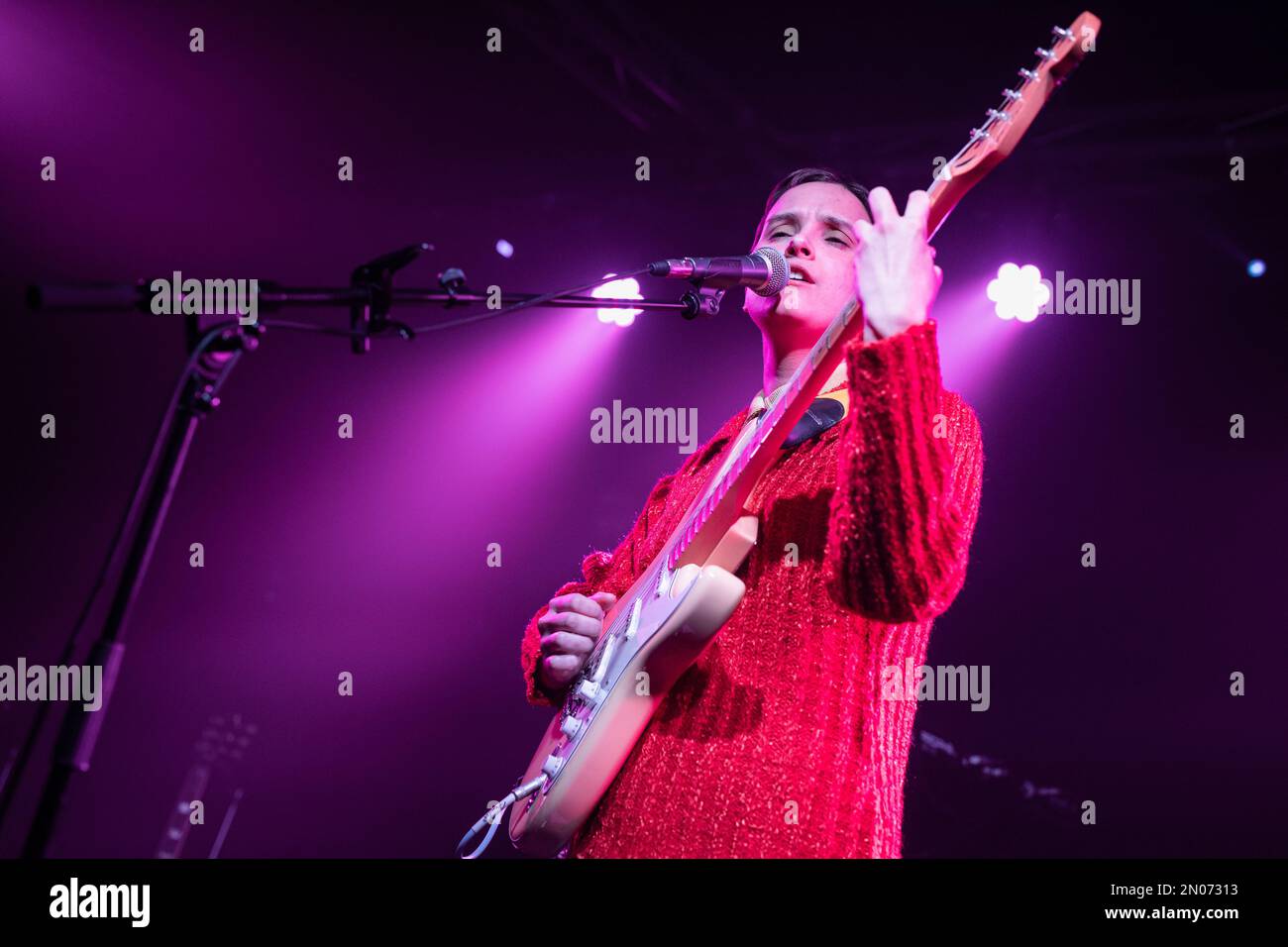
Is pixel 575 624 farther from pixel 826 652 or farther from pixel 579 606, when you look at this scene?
pixel 826 652

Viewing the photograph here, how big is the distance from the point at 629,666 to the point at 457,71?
3.00 metres

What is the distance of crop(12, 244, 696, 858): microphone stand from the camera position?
172cm

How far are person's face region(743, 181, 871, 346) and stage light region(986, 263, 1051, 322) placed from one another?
7.45ft

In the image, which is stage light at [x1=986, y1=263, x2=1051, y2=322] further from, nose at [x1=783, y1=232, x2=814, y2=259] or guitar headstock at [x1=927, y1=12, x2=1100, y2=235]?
guitar headstock at [x1=927, y1=12, x2=1100, y2=235]

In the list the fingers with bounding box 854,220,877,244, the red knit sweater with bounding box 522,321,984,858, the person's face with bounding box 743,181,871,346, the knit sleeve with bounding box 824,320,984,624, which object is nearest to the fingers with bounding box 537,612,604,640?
the red knit sweater with bounding box 522,321,984,858

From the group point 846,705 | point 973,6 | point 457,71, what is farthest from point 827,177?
point 457,71

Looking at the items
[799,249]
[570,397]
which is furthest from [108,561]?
[570,397]

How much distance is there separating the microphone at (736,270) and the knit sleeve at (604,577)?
55 centimetres

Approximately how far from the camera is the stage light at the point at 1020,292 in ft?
14.1

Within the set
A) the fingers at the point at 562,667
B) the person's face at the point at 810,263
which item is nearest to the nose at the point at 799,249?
the person's face at the point at 810,263

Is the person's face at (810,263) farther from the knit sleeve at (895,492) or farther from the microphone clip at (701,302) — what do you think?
the knit sleeve at (895,492)

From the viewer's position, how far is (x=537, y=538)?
4.67m

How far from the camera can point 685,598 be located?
1.56m
